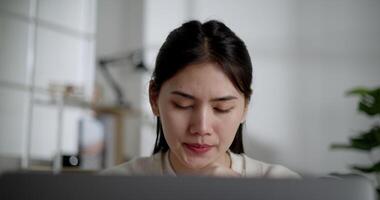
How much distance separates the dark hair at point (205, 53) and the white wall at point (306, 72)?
2681 millimetres

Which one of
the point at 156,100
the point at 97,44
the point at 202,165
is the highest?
the point at 97,44

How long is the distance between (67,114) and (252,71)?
3.69 m

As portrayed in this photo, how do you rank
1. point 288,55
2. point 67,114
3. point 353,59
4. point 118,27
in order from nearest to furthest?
point 353,59, point 288,55, point 67,114, point 118,27

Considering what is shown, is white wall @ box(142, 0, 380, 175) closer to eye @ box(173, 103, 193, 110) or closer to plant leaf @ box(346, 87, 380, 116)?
plant leaf @ box(346, 87, 380, 116)

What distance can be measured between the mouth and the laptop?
42 centimetres

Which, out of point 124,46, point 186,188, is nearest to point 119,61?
point 124,46

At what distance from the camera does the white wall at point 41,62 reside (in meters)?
3.96

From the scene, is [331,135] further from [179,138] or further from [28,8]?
[179,138]

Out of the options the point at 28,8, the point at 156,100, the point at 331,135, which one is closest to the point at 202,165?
the point at 156,100

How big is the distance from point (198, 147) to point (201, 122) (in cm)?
4

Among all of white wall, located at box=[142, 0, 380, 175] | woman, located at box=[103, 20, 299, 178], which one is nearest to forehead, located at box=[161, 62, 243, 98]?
woman, located at box=[103, 20, 299, 178]

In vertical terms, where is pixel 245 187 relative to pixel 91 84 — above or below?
below

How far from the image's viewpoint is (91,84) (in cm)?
461

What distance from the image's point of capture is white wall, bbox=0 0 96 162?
3.96 metres
